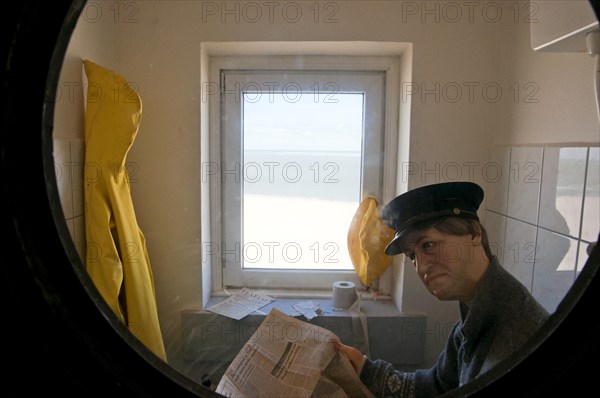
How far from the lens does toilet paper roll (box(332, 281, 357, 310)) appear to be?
0.90 m

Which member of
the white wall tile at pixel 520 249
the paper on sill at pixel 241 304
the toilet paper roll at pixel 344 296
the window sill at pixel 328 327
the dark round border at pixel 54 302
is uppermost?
the dark round border at pixel 54 302

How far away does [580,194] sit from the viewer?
561 mm

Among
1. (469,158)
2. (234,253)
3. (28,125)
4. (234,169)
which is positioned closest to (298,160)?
(234,169)

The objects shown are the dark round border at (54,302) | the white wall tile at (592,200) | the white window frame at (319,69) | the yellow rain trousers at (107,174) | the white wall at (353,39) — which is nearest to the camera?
the dark round border at (54,302)

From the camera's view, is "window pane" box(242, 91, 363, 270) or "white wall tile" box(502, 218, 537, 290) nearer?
"white wall tile" box(502, 218, 537, 290)

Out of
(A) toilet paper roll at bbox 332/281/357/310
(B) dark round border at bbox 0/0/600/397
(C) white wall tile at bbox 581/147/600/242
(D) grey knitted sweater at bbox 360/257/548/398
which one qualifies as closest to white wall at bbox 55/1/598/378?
(A) toilet paper roll at bbox 332/281/357/310

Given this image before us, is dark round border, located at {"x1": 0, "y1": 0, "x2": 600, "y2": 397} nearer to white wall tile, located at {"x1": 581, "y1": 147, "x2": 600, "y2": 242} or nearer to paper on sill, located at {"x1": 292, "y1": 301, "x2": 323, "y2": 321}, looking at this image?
white wall tile, located at {"x1": 581, "y1": 147, "x2": 600, "y2": 242}

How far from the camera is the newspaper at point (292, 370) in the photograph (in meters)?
0.45

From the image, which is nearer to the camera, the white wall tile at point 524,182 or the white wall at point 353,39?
the white wall tile at point 524,182

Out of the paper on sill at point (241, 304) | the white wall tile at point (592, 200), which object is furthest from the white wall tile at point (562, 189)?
the paper on sill at point (241, 304)

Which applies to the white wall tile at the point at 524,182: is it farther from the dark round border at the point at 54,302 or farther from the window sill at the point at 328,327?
the dark round border at the point at 54,302

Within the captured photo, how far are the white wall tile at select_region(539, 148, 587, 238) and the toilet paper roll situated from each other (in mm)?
423

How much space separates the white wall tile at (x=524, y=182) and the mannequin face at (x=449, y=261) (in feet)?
0.66

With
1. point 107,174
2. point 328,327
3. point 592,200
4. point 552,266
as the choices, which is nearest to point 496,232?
point 552,266
